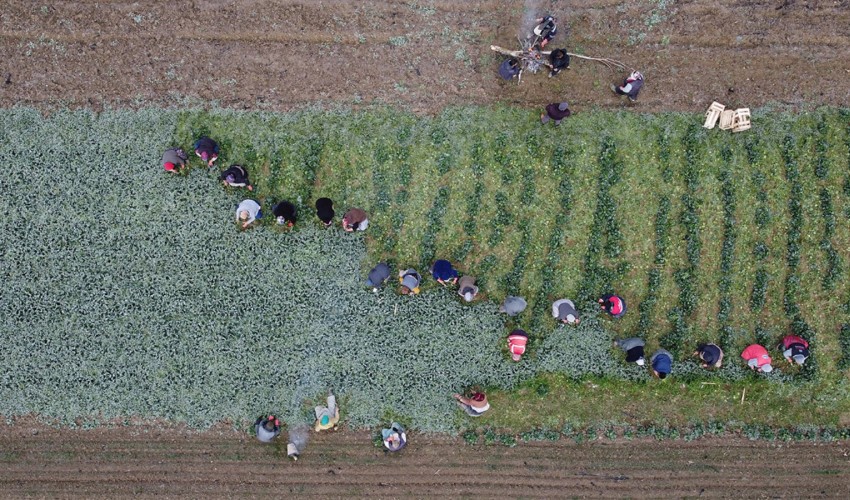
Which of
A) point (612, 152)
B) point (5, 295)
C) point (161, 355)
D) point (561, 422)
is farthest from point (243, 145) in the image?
point (561, 422)

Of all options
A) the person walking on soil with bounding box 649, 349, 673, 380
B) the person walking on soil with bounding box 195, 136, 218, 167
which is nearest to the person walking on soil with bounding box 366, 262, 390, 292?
the person walking on soil with bounding box 195, 136, 218, 167

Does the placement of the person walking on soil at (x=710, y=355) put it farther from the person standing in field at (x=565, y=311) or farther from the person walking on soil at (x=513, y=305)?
the person walking on soil at (x=513, y=305)

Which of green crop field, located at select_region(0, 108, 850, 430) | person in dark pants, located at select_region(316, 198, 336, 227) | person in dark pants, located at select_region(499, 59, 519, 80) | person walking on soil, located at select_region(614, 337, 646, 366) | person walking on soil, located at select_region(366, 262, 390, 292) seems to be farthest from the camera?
green crop field, located at select_region(0, 108, 850, 430)

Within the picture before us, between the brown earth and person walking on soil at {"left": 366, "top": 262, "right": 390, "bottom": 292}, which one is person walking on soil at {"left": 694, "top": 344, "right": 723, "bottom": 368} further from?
person walking on soil at {"left": 366, "top": 262, "right": 390, "bottom": 292}

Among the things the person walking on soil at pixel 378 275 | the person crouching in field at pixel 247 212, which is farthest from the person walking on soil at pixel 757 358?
the person crouching in field at pixel 247 212

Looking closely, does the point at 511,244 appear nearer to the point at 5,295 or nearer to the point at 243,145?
the point at 243,145

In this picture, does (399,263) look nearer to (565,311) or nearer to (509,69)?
(565,311)

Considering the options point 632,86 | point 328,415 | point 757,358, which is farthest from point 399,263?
point 757,358
